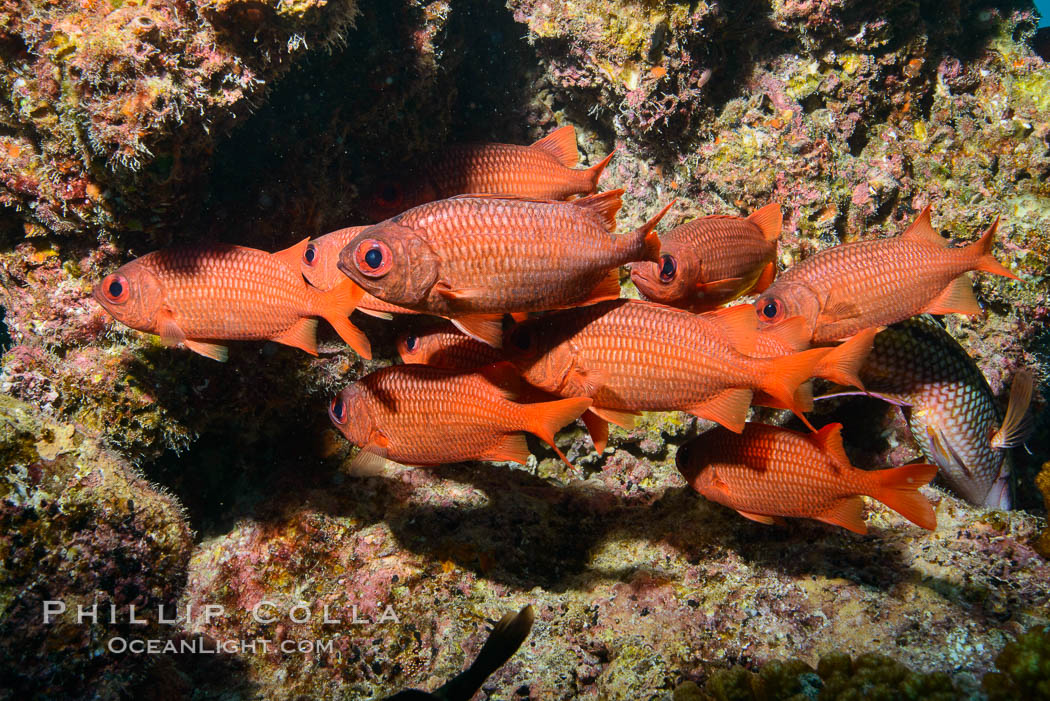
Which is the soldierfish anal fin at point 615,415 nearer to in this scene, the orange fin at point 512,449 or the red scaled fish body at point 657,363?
the red scaled fish body at point 657,363

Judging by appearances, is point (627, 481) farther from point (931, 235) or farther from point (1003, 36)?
point (1003, 36)

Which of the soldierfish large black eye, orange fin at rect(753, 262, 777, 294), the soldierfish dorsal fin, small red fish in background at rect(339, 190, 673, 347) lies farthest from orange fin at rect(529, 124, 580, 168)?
the soldierfish dorsal fin

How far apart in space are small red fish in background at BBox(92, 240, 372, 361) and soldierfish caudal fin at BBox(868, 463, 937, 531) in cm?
277

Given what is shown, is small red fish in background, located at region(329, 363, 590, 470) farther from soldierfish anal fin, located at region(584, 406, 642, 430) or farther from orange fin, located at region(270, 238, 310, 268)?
orange fin, located at region(270, 238, 310, 268)

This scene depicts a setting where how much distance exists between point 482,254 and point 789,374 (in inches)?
60.1

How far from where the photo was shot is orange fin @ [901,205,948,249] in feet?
10.0

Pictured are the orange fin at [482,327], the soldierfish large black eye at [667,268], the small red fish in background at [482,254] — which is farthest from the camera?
the soldierfish large black eye at [667,268]

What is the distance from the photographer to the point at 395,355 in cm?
405

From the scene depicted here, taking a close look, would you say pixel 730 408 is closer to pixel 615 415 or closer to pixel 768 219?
pixel 615 415

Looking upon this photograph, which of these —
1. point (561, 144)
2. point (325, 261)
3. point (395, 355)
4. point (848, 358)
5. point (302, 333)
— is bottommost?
point (395, 355)

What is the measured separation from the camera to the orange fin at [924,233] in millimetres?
3051

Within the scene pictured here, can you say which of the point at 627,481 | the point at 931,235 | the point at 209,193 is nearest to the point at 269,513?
the point at 209,193

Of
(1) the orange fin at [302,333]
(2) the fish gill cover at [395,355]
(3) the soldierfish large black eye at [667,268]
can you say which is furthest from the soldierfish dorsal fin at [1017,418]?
(1) the orange fin at [302,333]

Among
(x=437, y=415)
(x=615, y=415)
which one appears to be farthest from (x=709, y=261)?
(x=437, y=415)
